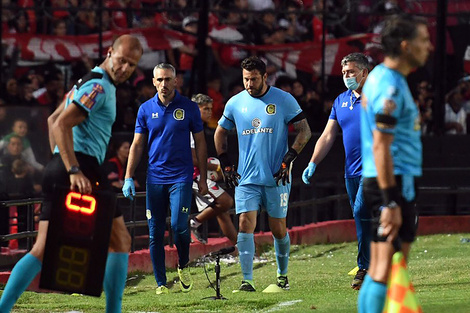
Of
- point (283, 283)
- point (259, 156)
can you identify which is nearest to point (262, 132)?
point (259, 156)

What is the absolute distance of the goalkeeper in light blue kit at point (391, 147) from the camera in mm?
6492

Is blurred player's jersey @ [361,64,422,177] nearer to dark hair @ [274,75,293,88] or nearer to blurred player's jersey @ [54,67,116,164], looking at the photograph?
blurred player's jersey @ [54,67,116,164]

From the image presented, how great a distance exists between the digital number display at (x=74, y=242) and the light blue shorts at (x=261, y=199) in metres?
3.40

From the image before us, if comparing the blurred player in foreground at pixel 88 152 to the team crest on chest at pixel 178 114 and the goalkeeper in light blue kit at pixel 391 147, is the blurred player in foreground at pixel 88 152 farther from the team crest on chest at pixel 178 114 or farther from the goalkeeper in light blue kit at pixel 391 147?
the team crest on chest at pixel 178 114

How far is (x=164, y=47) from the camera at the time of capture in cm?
1727

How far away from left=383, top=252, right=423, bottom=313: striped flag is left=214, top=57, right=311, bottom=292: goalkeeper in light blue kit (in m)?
4.04

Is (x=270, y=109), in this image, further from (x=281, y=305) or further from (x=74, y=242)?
(x=74, y=242)

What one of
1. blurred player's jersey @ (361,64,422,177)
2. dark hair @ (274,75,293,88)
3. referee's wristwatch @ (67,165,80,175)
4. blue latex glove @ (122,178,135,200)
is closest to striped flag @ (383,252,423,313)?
blurred player's jersey @ (361,64,422,177)

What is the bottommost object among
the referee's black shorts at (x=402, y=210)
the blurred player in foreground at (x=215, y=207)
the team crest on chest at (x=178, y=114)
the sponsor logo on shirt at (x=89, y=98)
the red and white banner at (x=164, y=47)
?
the blurred player in foreground at (x=215, y=207)

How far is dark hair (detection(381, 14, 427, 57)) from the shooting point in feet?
21.5

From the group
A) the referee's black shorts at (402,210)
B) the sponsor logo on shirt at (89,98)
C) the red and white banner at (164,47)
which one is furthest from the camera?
the red and white banner at (164,47)

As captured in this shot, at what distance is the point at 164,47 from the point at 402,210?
432 inches

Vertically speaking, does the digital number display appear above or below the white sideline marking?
above

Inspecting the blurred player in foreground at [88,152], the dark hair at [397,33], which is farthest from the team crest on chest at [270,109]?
the dark hair at [397,33]
